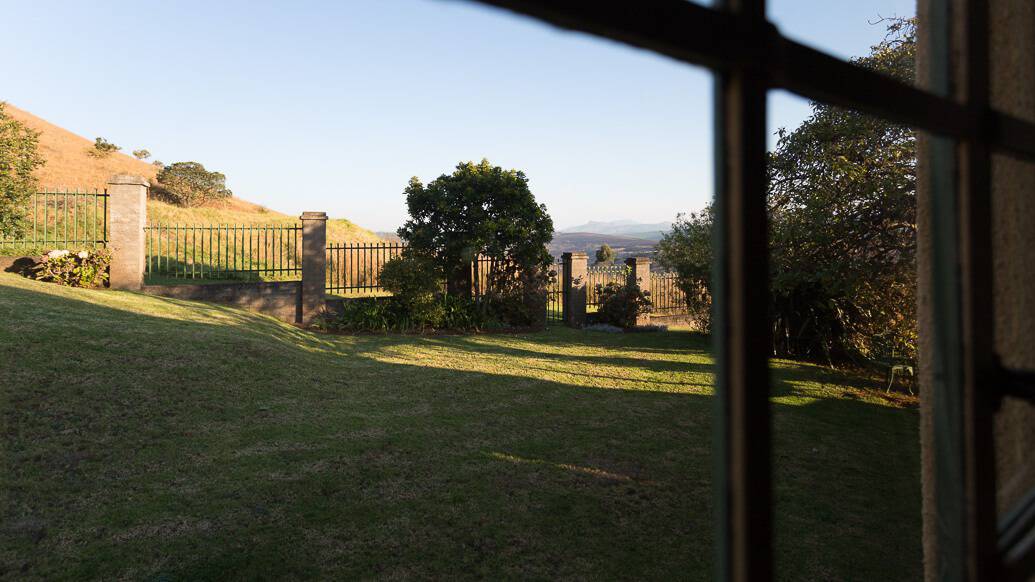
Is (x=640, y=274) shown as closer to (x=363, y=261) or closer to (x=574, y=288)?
(x=574, y=288)

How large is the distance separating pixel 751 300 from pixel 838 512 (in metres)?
4.32

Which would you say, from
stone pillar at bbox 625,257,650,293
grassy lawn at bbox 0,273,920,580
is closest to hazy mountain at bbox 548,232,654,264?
stone pillar at bbox 625,257,650,293

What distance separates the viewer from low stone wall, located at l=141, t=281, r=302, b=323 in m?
13.4

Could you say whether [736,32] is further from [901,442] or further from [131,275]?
[131,275]

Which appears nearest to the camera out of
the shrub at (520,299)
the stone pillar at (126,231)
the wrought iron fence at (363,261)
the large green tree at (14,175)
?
the stone pillar at (126,231)

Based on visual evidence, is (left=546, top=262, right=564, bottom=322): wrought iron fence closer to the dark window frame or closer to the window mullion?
the dark window frame

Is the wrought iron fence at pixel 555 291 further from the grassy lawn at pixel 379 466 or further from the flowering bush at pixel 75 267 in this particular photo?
the flowering bush at pixel 75 267

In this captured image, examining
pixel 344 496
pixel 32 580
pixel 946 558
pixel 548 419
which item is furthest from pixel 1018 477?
pixel 548 419

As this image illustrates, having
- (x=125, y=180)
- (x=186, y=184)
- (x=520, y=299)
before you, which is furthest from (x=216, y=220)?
(x=520, y=299)

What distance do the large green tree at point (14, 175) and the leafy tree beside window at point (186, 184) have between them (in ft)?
84.9

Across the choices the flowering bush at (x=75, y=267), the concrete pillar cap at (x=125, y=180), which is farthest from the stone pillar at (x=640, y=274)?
the flowering bush at (x=75, y=267)

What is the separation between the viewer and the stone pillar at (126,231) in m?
12.7

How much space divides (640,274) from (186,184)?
33.3m

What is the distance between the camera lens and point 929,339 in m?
1.33
